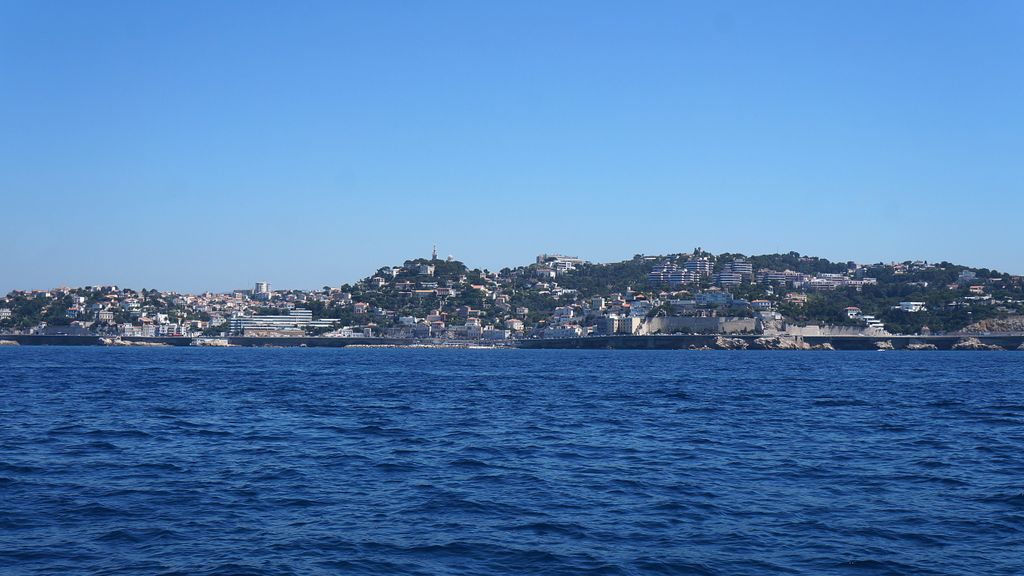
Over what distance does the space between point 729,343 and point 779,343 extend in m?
8.71

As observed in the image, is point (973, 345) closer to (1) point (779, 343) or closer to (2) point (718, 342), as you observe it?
(1) point (779, 343)

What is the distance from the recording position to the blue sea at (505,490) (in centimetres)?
1248

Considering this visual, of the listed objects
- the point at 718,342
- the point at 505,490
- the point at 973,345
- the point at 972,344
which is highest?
the point at 972,344

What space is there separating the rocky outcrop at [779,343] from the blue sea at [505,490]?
447 ft

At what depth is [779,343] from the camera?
168m

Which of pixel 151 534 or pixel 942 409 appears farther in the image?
pixel 942 409

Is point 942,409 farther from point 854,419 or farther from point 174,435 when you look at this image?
point 174,435

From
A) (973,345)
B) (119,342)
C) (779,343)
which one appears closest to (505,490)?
(973,345)

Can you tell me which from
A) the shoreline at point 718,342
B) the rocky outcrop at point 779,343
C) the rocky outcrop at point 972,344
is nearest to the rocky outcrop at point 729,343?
the shoreline at point 718,342

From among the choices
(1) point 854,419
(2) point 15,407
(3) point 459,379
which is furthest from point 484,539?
(3) point 459,379

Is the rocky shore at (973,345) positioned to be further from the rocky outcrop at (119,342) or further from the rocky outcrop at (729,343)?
the rocky outcrop at (119,342)

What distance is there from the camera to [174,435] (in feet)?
80.9

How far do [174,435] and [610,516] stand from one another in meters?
14.2

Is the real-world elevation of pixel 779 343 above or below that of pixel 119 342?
above
